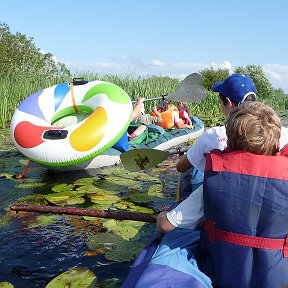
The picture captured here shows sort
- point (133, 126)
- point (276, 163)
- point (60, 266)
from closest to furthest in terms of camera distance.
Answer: point (276, 163) < point (60, 266) < point (133, 126)

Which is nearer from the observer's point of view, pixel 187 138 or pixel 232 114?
pixel 232 114

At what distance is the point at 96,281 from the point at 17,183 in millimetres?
2524

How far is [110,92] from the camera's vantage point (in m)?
5.19

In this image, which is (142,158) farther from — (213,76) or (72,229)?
(213,76)

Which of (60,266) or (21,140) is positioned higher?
(21,140)

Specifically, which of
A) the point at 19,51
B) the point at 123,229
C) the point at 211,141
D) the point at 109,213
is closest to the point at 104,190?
the point at 123,229

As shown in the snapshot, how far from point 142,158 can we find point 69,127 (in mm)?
1791

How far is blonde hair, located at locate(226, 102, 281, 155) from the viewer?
1.59 meters

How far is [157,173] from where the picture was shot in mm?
5441

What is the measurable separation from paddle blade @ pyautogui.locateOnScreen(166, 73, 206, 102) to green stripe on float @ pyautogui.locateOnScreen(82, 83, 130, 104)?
2.76ft

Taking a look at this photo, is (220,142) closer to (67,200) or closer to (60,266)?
(60,266)

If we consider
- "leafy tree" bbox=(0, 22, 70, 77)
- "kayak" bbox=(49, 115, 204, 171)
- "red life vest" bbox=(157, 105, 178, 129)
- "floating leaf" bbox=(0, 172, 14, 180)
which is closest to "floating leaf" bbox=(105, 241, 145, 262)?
"kayak" bbox=(49, 115, 204, 171)

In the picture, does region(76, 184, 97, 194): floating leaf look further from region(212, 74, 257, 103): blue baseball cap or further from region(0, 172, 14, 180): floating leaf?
region(212, 74, 257, 103): blue baseball cap

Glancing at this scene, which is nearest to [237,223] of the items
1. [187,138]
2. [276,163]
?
[276,163]
